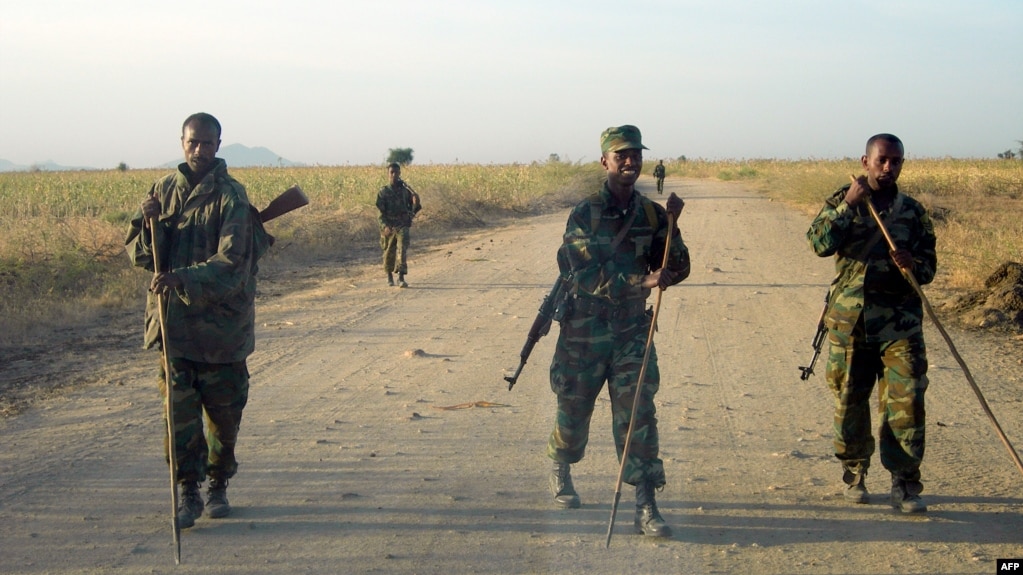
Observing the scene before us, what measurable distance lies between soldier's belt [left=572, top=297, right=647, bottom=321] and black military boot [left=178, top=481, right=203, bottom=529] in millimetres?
2047

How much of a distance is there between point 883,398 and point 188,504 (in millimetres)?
3459

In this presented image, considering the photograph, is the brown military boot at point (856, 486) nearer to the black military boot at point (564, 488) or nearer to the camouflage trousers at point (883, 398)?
the camouflage trousers at point (883, 398)

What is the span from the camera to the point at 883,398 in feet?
15.8

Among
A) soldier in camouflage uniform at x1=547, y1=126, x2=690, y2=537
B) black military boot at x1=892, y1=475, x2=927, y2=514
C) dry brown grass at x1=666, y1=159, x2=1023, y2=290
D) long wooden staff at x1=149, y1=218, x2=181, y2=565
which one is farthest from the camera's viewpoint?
dry brown grass at x1=666, y1=159, x2=1023, y2=290

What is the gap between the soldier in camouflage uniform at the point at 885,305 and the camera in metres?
4.64

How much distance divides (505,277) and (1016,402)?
775 centimetres

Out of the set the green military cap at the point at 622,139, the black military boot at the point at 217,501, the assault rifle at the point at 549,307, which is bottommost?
Answer: the black military boot at the point at 217,501

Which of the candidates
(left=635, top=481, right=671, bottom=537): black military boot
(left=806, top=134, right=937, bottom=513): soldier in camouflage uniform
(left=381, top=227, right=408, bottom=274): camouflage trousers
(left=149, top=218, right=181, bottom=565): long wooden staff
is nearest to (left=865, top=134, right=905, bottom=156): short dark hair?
(left=806, top=134, right=937, bottom=513): soldier in camouflage uniform

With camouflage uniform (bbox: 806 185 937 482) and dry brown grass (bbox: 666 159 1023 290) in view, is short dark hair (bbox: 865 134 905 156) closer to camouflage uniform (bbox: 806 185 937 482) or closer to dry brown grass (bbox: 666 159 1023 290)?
camouflage uniform (bbox: 806 185 937 482)

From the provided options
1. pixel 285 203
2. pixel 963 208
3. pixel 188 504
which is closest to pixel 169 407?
pixel 188 504

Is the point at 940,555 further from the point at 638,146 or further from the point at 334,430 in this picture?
the point at 334,430

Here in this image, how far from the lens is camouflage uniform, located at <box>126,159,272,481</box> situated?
4516mm

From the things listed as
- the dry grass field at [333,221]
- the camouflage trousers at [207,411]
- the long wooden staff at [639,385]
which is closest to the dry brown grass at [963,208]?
the dry grass field at [333,221]

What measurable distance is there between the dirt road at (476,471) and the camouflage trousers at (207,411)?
29cm
